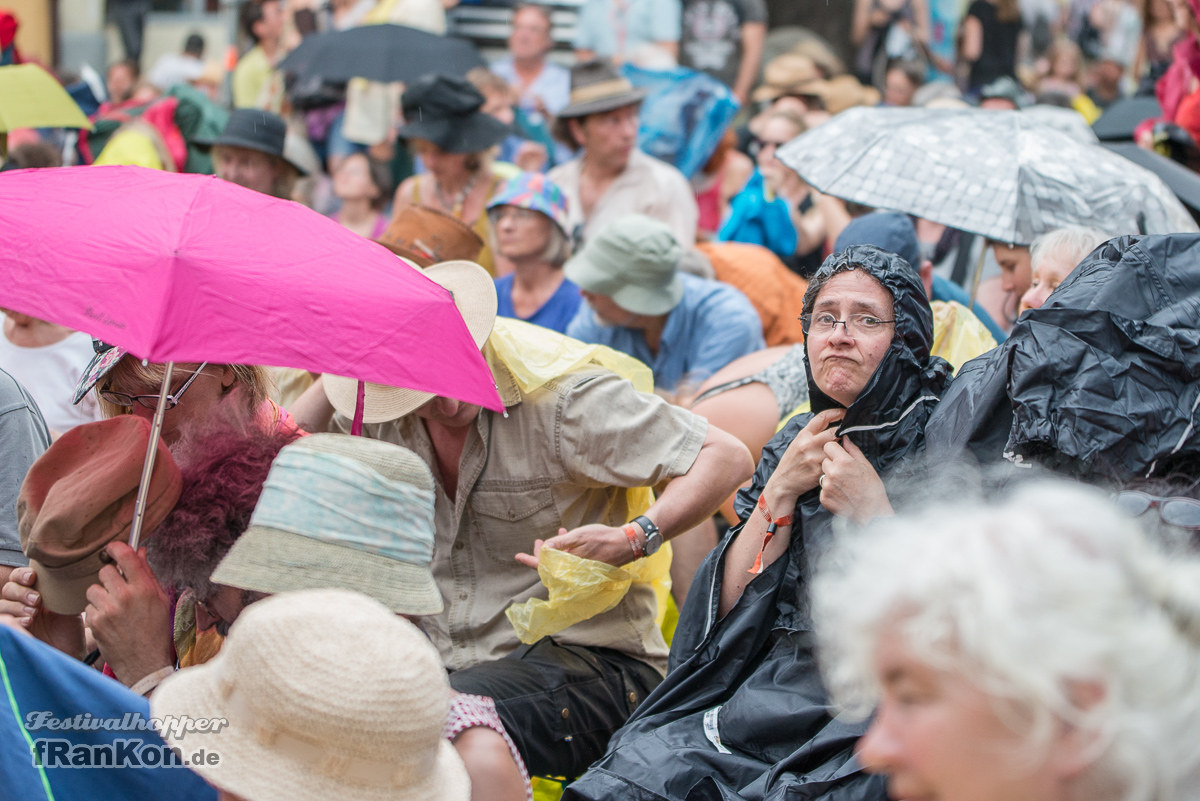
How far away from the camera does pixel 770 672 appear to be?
2.68 m

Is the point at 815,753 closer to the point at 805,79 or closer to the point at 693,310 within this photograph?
the point at 693,310

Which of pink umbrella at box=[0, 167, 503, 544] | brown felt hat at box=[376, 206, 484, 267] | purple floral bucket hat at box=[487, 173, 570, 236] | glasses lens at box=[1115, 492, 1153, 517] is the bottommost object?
brown felt hat at box=[376, 206, 484, 267]

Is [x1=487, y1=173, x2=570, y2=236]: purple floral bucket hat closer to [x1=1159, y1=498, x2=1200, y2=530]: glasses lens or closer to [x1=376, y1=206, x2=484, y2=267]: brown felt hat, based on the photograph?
[x1=376, y1=206, x2=484, y2=267]: brown felt hat

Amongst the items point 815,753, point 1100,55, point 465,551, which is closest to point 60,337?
point 465,551

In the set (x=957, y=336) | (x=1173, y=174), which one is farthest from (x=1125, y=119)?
(x=957, y=336)

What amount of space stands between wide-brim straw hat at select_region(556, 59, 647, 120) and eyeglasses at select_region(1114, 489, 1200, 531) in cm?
477

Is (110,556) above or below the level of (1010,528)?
below

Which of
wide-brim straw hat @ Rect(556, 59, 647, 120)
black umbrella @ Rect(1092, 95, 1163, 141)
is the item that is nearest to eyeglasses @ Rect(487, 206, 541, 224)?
wide-brim straw hat @ Rect(556, 59, 647, 120)

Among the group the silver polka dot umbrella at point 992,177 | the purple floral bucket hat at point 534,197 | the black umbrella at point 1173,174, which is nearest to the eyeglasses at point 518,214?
the purple floral bucket hat at point 534,197

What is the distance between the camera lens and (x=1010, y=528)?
1322 mm

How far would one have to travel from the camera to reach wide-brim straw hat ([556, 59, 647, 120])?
6.39 meters

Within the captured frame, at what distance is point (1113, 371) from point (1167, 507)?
0.30 meters

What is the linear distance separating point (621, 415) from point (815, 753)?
41.2 inches

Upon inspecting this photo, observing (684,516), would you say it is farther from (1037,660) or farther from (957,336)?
(1037,660)
